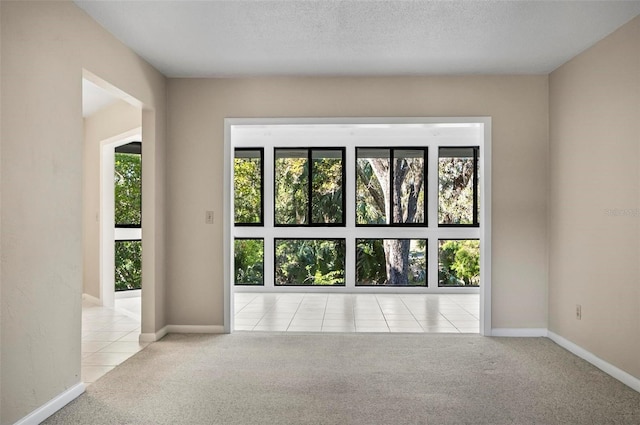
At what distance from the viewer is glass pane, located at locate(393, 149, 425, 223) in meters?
7.76

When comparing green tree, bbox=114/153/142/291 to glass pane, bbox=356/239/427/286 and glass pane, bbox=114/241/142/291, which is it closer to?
glass pane, bbox=114/241/142/291

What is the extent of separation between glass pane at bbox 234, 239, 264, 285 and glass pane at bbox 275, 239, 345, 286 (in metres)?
0.28

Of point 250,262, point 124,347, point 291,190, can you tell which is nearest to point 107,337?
point 124,347

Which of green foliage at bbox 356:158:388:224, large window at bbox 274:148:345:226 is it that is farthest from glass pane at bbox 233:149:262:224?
green foliage at bbox 356:158:388:224

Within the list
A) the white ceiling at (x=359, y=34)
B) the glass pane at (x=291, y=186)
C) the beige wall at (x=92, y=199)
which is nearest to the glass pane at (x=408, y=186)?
the glass pane at (x=291, y=186)

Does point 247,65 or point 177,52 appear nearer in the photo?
point 177,52

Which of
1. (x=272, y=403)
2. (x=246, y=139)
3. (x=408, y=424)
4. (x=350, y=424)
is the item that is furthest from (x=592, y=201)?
(x=246, y=139)

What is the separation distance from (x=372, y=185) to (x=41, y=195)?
5.61 meters

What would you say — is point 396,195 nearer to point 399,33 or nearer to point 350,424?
point 399,33

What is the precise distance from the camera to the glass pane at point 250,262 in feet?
25.8

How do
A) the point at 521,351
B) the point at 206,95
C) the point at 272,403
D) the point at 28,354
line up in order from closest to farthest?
the point at 28,354, the point at 272,403, the point at 521,351, the point at 206,95

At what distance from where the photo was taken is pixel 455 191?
7766mm

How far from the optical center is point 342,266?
7789 mm

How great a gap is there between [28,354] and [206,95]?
3.02 metres
